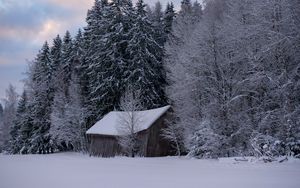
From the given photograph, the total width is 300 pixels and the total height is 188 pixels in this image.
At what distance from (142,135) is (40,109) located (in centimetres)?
2386

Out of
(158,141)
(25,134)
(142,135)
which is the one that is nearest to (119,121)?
(142,135)

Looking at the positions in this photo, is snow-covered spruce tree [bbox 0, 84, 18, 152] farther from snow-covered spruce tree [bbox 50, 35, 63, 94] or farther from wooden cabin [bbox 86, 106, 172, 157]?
wooden cabin [bbox 86, 106, 172, 157]

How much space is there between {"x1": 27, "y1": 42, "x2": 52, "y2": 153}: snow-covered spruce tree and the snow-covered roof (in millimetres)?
13151

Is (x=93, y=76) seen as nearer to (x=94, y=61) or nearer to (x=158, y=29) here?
(x=94, y=61)

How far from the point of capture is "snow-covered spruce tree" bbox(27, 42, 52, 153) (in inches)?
2048

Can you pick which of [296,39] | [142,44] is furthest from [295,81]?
[142,44]

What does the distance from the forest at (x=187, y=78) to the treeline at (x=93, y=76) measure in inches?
5.8

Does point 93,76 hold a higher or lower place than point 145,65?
lower

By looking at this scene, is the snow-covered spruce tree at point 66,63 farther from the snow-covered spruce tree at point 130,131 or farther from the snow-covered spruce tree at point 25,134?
the snow-covered spruce tree at point 130,131

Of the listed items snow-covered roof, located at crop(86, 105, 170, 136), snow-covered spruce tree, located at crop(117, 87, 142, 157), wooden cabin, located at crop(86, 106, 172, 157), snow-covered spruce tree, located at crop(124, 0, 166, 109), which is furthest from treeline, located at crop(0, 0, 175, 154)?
snow-covered spruce tree, located at crop(117, 87, 142, 157)

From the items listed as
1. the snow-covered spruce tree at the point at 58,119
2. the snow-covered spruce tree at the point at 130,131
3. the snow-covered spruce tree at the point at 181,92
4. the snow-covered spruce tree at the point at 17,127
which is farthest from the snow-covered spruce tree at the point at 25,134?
the snow-covered spruce tree at the point at 181,92

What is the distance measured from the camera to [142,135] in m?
34.9

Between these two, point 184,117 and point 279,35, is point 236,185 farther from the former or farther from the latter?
point 184,117

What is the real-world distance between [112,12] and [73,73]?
35.5 feet
